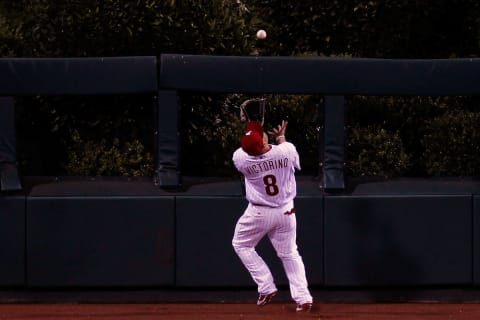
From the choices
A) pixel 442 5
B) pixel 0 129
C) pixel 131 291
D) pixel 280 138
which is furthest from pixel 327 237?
pixel 442 5

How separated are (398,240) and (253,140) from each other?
6.38ft

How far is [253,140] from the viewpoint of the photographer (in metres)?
9.70

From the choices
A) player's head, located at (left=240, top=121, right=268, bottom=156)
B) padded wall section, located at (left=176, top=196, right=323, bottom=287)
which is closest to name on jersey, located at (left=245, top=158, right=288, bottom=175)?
player's head, located at (left=240, top=121, right=268, bottom=156)

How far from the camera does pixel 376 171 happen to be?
1255 centimetres

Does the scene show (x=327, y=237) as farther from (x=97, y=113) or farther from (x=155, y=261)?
(x=97, y=113)

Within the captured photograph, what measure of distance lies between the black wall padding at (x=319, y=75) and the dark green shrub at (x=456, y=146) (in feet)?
5.90

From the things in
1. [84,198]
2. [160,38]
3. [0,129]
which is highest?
[160,38]

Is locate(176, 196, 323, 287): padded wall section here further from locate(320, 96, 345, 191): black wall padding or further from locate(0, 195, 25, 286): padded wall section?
locate(0, 195, 25, 286): padded wall section

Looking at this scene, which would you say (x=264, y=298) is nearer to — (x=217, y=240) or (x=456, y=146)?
(x=217, y=240)

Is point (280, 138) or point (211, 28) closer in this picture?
point (280, 138)

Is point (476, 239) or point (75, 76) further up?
point (75, 76)

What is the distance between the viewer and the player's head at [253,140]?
31.8 ft

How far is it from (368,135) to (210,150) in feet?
5.72
